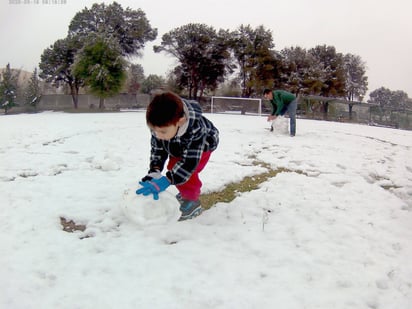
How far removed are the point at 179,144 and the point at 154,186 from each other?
0.43m

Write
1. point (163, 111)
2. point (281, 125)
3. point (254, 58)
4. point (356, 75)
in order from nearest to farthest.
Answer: point (163, 111)
point (281, 125)
point (254, 58)
point (356, 75)

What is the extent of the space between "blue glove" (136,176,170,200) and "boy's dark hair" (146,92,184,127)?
0.44 meters

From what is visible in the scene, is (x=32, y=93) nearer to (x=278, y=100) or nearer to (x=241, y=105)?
(x=241, y=105)

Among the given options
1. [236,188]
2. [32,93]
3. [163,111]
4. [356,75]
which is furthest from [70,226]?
[356,75]

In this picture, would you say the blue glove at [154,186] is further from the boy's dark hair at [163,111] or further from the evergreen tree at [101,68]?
the evergreen tree at [101,68]

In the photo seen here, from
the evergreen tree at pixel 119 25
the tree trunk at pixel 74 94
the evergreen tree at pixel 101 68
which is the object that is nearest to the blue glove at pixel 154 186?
the evergreen tree at pixel 101 68

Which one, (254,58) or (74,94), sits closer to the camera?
(254,58)

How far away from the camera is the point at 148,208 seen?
2693mm

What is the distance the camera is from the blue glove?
2.54m

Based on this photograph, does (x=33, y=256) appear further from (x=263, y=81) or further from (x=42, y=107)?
(x=42, y=107)

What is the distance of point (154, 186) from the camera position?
8.34 feet

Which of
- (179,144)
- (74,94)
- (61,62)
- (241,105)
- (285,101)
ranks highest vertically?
(61,62)

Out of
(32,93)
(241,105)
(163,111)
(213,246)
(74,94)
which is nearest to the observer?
(163,111)

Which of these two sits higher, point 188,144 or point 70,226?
point 188,144
